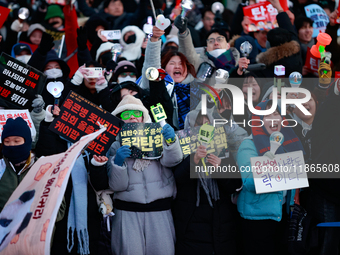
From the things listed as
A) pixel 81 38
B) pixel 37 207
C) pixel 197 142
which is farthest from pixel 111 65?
pixel 37 207

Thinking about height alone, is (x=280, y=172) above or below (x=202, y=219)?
above

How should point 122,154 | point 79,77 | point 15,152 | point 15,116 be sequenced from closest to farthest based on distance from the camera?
point 15,152, point 122,154, point 15,116, point 79,77

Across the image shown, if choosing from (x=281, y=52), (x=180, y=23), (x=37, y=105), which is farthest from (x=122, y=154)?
(x=281, y=52)

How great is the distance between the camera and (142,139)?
3891 millimetres

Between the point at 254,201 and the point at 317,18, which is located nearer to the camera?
the point at 254,201

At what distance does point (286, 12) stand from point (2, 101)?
4.25 m

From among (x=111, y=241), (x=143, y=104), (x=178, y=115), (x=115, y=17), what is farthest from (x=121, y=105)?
(x=115, y=17)

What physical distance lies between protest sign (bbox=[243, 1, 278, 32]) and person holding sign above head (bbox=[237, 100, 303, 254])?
281 cm

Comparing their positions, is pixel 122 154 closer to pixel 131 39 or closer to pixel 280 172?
pixel 280 172

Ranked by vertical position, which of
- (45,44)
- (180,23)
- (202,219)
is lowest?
(202,219)

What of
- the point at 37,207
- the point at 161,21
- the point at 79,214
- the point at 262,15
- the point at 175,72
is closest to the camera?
the point at 37,207

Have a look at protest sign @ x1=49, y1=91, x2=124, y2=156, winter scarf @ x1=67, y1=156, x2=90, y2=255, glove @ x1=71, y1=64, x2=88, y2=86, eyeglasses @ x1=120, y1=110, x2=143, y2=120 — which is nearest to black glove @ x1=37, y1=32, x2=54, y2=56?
glove @ x1=71, y1=64, x2=88, y2=86

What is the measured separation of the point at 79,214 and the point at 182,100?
5.84ft

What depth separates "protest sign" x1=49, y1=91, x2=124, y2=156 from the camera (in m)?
3.69
